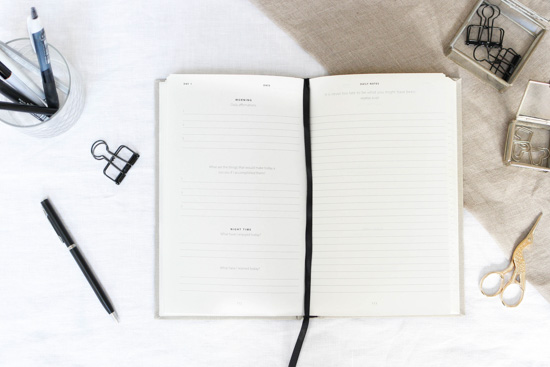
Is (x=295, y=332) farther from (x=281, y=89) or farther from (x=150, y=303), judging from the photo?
(x=281, y=89)

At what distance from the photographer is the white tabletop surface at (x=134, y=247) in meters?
0.63

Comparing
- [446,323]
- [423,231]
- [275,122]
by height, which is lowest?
[446,323]

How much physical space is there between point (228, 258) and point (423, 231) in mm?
280

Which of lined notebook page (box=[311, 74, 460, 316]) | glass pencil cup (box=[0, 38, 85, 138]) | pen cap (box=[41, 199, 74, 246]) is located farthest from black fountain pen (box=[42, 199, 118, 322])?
lined notebook page (box=[311, 74, 460, 316])

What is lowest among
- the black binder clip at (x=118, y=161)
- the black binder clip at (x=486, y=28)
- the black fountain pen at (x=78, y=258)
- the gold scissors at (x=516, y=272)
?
the gold scissors at (x=516, y=272)

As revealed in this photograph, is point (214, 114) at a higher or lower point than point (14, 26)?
lower

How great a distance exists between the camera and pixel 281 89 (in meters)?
0.63

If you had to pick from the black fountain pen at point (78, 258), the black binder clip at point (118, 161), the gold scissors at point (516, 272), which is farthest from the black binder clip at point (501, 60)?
the black fountain pen at point (78, 258)

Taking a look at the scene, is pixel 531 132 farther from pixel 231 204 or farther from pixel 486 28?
pixel 231 204

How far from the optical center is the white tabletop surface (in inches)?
24.9

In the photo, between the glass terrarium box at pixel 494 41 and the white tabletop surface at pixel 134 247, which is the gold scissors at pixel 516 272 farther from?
the glass terrarium box at pixel 494 41

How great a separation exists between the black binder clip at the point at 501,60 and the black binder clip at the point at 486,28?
11mm

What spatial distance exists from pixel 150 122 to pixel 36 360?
38 cm

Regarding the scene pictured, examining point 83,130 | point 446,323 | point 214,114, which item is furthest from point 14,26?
point 446,323
